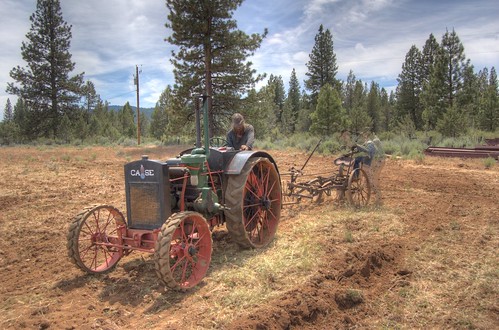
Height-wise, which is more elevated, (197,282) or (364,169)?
(364,169)

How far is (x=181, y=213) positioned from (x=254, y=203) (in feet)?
6.21

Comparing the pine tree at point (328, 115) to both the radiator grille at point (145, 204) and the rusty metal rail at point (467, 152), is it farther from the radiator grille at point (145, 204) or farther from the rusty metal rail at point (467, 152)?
the radiator grille at point (145, 204)

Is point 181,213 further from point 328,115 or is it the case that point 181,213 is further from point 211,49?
point 328,115

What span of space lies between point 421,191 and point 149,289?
7886mm

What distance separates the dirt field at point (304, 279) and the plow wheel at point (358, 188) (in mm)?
388

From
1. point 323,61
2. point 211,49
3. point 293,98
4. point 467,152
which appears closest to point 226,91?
point 211,49

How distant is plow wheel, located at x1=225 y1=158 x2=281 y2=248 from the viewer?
520 cm

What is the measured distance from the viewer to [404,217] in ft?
23.4

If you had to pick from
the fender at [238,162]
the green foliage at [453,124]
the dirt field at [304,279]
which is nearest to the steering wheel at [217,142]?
the fender at [238,162]

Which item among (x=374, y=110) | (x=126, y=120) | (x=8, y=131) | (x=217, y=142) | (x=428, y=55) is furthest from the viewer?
(x=126, y=120)

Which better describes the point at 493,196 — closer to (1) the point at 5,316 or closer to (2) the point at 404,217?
(2) the point at 404,217

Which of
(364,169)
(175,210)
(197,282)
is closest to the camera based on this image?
(197,282)

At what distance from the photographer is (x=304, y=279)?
432 centimetres

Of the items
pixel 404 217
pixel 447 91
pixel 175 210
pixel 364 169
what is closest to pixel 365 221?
pixel 404 217
